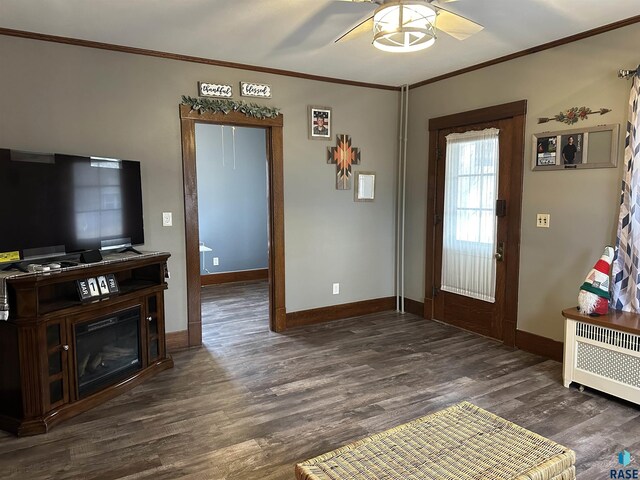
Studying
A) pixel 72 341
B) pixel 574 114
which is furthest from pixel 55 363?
pixel 574 114

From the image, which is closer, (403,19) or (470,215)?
(403,19)

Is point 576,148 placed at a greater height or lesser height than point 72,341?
greater

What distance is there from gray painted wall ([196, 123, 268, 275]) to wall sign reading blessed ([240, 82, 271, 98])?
256 cm

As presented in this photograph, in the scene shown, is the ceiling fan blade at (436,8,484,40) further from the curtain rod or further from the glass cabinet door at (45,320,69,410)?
the glass cabinet door at (45,320,69,410)

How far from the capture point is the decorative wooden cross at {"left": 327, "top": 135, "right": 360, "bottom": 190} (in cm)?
481

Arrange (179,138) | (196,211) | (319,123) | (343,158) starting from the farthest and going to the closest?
1. (343,158)
2. (319,123)
3. (196,211)
4. (179,138)

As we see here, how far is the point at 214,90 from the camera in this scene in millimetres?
4062

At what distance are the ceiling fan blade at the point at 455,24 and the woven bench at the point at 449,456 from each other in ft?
6.85

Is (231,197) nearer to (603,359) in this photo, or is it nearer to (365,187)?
(365,187)

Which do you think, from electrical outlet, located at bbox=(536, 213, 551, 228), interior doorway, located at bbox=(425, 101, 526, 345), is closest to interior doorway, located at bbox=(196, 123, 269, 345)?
interior doorway, located at bbox=(425, 101, 526, 345)

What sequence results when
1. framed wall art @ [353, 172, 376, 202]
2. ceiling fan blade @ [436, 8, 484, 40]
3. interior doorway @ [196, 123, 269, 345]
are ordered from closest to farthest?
ceiling fan blade @ [436, 8, 484, 40] < framed wall art @ [353, 172, 376, 202] < interior doorway @ [196, 123, 269, 345]

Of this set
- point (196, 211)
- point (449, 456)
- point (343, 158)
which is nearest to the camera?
point (449, 456)

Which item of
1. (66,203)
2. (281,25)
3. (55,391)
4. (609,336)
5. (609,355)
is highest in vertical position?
(281,25)

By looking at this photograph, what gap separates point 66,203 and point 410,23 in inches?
97.0
